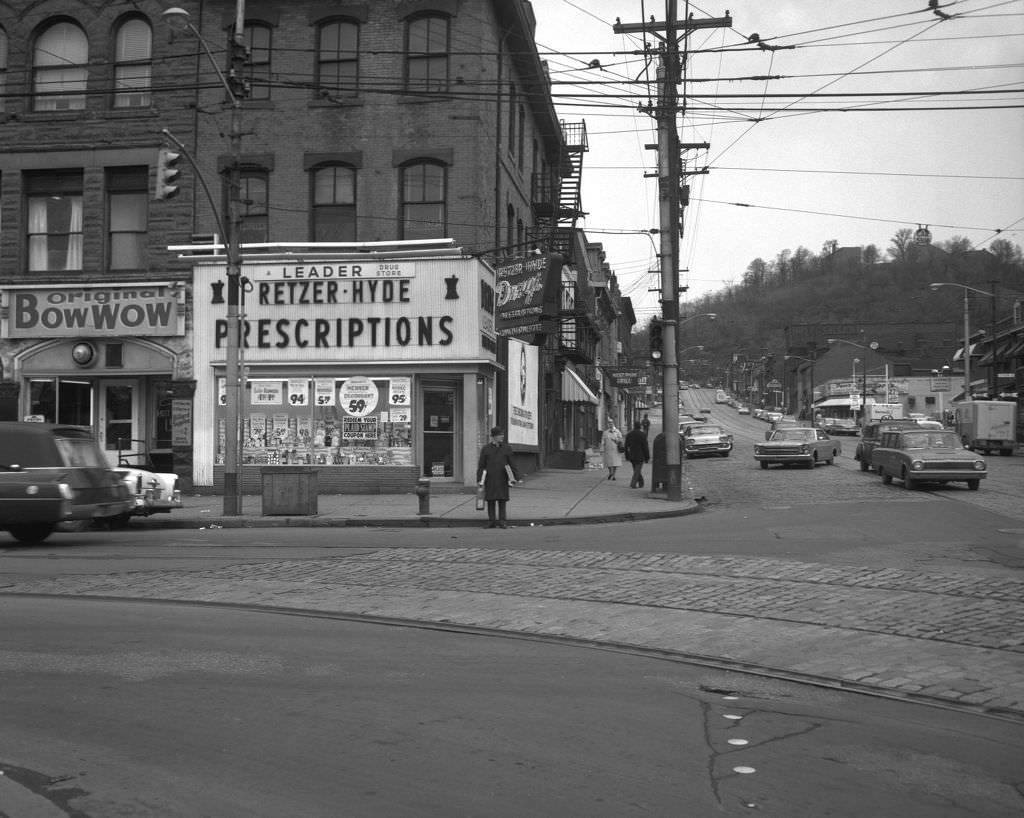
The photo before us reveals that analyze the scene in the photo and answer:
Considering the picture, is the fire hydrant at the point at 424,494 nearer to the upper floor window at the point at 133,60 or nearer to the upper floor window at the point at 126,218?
the upper floor window at the point at 126,218

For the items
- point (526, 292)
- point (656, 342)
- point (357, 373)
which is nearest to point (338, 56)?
point (526, 292)

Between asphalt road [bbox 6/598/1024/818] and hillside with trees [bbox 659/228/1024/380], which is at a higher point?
hillside with trees [bbox 659/228/1024/380]

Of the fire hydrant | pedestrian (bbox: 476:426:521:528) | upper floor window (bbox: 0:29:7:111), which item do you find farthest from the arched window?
upper floor window (bbox: 0:29:7:111)

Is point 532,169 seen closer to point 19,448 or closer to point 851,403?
point 19,448

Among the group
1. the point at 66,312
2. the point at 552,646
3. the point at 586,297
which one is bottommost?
the point at 552,646

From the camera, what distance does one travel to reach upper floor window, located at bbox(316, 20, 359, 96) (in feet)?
87.5

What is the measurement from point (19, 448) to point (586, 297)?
44260mm

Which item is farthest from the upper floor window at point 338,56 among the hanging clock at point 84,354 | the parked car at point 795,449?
the parked car at point 795,449

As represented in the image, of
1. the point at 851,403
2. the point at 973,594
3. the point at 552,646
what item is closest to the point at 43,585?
the point at 552,646

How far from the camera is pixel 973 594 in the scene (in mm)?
11172

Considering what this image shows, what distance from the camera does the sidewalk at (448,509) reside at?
20.2 meters

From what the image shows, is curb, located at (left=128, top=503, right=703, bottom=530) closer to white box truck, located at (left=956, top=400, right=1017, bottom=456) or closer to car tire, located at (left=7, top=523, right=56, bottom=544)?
car tire, located at (left=7, top=523, right=56, bottom=544)

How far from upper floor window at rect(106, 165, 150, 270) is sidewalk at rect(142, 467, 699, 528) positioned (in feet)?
21.0

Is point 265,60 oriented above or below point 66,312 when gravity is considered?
above
